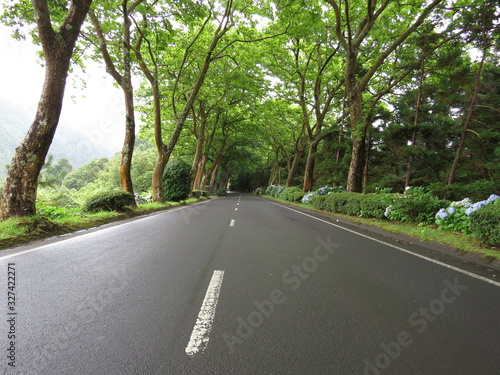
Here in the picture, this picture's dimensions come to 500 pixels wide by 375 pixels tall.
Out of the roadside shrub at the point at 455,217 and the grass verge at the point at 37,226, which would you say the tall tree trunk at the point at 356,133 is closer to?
the roadside shrub at the point at 455,217

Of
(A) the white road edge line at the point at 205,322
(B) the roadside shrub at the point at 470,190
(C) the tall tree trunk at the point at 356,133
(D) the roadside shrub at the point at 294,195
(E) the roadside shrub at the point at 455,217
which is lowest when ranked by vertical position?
(A) the white road edge line at the point at 205,322

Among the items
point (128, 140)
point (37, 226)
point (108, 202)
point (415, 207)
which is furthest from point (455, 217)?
point (128, 140)

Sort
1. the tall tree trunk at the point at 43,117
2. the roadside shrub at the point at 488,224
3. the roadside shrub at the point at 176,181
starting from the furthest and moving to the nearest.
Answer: the roadside shrub at the point at 176,181, the tall tree trunk at the point at 43,117, the roadside shrub at the point at 488,224

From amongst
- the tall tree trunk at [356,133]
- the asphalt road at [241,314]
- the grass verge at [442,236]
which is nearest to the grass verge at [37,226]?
the asphalt road at [241,314]

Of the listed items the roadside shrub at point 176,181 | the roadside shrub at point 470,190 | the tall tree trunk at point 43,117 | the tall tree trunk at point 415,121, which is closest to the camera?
the tall tree trunk at point 43,117

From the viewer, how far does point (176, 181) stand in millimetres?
19000

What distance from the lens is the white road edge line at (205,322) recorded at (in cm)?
202

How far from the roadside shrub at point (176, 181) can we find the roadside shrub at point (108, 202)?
26.1ft

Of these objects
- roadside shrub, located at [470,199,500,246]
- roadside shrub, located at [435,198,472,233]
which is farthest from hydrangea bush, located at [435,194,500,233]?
roadside shrub, located at [470,199,500,246]

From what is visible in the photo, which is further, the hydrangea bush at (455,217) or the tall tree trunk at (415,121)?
the tall tree trunk at (415,121)

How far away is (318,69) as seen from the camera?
17.2 m

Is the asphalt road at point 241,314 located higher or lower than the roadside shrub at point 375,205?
lower

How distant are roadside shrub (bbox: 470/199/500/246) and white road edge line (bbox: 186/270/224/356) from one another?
5.50 m

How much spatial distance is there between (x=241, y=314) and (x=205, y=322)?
39 cm
